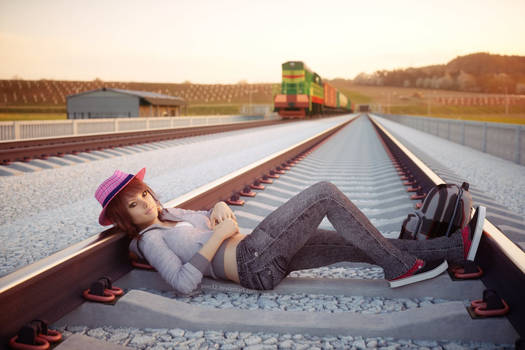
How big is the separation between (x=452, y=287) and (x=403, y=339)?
1.97ft

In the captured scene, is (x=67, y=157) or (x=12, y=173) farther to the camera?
(x=67, y=157)

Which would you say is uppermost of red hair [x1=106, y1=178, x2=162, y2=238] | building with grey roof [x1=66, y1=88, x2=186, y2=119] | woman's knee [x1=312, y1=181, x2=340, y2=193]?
building with grey roof [x1=66, y1=88, x2=186, y2=119]

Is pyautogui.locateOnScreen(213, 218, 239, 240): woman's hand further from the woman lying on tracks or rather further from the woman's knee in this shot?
the woman's knee

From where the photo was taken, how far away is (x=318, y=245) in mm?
2988

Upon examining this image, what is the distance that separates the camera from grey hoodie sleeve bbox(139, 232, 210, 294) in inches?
99.8

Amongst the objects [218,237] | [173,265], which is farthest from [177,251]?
[218,237]

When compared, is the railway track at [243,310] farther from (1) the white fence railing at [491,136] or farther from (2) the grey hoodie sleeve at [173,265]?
(1) the white fence railing at [491,136]

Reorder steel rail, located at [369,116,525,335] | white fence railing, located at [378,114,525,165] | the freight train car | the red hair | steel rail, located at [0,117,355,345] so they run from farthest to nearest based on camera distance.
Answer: the freight train car
white fence railing, located at [378,114,525,165]
the red hair
steel rail, located at [369,116,525,335]
steel rail, located at [0,117,355,345]

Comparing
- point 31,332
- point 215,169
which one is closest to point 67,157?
point 215,169

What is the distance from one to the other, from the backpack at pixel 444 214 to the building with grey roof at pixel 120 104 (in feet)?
171

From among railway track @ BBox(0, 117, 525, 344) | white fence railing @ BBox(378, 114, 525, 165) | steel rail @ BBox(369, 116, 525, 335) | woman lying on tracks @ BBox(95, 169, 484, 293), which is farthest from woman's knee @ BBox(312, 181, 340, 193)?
white fence railing @ BBox(378, 114, 525, 165)

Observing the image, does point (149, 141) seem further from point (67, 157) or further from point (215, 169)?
point (215, 169)

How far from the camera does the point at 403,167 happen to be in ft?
27.3

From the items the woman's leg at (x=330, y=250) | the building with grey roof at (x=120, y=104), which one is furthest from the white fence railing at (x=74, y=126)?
the building with grey roof at (x=120, y=104)
